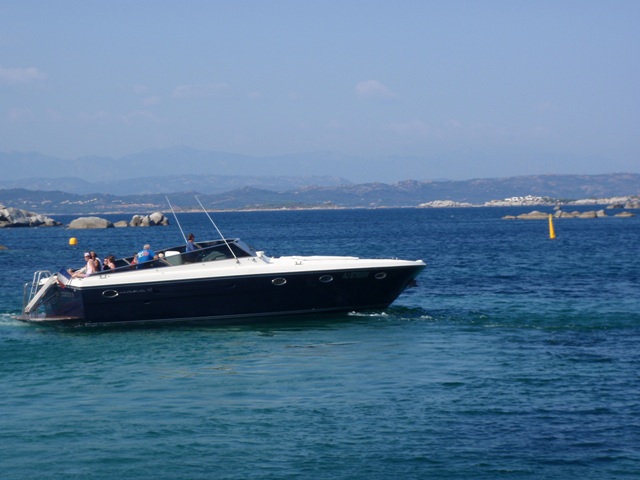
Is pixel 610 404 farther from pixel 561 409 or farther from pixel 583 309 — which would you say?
pixel 583 309

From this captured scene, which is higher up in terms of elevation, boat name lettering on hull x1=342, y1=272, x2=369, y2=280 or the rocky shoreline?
the rocky shoreline

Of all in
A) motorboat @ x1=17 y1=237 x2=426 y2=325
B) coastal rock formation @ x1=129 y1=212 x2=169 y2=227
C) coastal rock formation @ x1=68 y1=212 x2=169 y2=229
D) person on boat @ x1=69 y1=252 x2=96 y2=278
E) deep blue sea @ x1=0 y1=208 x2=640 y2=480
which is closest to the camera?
deep blue sea @ x1=0 y1=208 x2=640 y2=480

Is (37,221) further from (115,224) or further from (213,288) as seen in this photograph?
(213,288)

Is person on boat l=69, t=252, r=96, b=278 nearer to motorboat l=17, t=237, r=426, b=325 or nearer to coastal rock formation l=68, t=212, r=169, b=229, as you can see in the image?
motorboat l=17, t=237, r=426, b=325

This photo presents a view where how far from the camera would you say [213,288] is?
23500mm

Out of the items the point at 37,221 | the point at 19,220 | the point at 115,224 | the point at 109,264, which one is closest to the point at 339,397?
the point at 109,264

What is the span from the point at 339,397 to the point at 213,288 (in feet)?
28.0

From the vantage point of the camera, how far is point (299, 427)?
1388 centimetres

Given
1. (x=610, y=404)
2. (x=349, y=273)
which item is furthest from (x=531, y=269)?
(x=610, y=404)

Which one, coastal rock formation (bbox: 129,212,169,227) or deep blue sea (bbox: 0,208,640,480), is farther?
coastal rock formation (bbox: 129,212,169,227)

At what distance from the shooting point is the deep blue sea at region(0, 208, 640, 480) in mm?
12242

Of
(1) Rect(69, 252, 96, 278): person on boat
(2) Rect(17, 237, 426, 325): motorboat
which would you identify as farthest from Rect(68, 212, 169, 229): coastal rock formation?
(2) Rect(17, 237, 426, 325): motorboat

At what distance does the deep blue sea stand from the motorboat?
1.63 feet

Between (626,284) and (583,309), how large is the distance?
8200 millimetres
